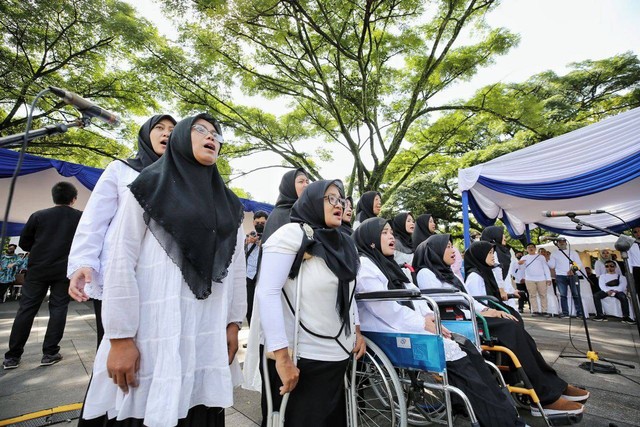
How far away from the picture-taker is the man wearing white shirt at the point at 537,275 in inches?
302

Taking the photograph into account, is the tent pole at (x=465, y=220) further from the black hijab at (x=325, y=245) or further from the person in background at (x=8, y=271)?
the person in background at (x=8, y=271)

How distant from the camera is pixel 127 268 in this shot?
3.61 feet

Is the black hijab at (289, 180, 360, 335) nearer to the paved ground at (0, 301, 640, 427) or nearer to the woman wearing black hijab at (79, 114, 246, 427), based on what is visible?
the woman wearing black hijab at (79, 114, 246, 427)

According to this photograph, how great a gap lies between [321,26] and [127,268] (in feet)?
28.6

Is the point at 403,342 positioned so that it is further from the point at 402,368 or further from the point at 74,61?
the point at 74,61

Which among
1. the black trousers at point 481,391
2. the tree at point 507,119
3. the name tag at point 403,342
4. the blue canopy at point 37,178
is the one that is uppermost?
the tree at point 507,119

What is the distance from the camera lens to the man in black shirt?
3135mm

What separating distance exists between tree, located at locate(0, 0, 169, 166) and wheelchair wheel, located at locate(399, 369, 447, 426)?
29.4 ft

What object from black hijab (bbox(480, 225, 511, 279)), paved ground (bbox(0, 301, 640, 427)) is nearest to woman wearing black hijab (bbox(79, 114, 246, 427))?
paved ground (bbox(0, 301, 640, 427))

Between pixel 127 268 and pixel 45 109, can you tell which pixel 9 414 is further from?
pixel 45 109

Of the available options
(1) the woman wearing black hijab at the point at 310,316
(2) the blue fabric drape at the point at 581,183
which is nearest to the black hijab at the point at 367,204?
(1) the woman wearing black hijab at the point at 310,316

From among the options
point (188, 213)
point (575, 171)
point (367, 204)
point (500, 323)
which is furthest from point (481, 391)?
point (575, 171)

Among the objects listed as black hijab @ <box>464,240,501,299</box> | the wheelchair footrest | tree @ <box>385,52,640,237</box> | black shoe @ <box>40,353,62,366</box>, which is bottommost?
the wheelchair footrest

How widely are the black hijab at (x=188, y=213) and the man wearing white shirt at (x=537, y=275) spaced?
8528mm
